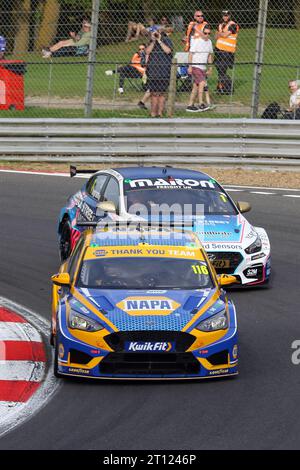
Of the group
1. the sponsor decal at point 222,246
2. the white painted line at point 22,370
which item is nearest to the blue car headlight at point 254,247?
the sponsor decal at point 222,246

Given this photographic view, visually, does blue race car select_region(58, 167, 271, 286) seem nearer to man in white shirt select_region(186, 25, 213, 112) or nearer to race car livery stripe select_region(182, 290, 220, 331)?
race car livery stripe select_region(182, 290, 220, 331)

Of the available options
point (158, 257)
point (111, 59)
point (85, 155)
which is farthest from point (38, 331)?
point (111, 59)

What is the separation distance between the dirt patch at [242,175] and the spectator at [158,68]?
1915 mm

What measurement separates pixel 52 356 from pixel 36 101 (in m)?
14.5

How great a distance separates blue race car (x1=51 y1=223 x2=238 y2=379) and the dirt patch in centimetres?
1008

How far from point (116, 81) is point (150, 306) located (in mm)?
14446

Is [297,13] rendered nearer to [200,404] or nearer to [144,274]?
[144,274]

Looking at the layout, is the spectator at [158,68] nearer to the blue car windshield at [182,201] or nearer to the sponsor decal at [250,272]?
the blue car windshield at [182,201]

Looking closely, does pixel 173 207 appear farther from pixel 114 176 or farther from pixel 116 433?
pixel 116 433

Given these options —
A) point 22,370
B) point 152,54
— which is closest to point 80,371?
point 22,370

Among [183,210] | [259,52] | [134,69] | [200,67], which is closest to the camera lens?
[183,210]

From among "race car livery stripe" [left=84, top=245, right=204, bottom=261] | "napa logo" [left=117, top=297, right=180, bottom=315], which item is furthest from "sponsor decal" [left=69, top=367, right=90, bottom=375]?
"race car livery stripe" [left=84, top=245, right=204, bottom=261]

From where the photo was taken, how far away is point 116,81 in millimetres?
24000
